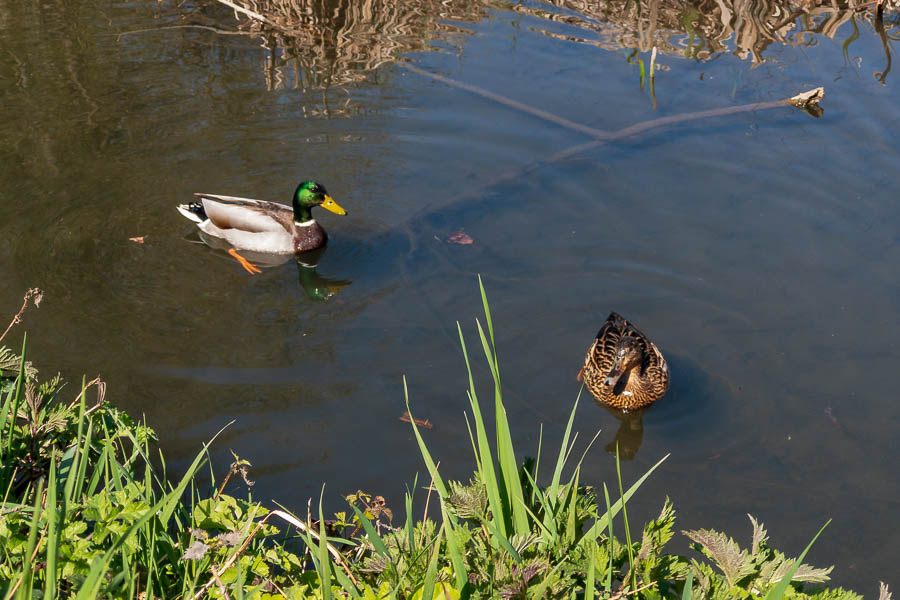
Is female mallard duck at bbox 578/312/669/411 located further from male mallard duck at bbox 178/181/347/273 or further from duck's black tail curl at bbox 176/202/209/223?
duck's black tail curl at bbox 176/202/209/223

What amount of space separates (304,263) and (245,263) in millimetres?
494

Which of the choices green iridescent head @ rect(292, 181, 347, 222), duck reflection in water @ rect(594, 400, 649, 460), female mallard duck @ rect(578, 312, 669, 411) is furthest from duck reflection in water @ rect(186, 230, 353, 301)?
duck reflection in water @ rect(594, 400, 649, 460)

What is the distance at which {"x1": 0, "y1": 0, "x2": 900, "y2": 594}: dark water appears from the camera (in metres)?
5.09

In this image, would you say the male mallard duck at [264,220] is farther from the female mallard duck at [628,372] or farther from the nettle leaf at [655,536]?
the nettle leaf at [655,536]

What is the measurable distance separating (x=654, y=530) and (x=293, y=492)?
2.51 metres

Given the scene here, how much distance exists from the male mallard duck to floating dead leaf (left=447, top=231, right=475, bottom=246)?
3.19 ft

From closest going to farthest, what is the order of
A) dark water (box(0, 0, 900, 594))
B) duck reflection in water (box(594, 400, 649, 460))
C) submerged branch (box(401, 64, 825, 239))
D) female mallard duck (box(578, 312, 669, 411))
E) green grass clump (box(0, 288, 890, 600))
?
green grass clump (box(0, 288, 890, 600)) → dark water (box(0, 0, 900, 594)) → duck reflection in water (box(594, 400, 649, 460)) → female mallard duck (box(578, 312, 669, 411)) → submerged branch (box(401, 64, 825, 239))

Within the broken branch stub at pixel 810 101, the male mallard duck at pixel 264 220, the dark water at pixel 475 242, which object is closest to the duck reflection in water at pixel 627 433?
the dark water at pixel 475 242

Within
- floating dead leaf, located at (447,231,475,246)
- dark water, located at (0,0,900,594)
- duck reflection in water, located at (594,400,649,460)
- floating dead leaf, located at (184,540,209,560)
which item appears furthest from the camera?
floating dead leaf, located at (447,231,475,246)

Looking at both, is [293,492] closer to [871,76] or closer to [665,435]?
[665,435]

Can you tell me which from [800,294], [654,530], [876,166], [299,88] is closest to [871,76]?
[876,166]

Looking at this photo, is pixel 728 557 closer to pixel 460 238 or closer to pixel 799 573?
pixel 799 573

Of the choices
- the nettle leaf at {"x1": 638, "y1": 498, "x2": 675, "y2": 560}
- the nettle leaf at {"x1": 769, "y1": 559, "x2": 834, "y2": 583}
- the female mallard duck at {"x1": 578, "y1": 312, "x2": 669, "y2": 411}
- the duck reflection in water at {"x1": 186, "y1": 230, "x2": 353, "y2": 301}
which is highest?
the nettle leaf at {"x1": 769, "y1": 559, "x2": 834, "y2": 583}

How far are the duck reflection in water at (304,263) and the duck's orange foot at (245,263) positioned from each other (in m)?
0.05
